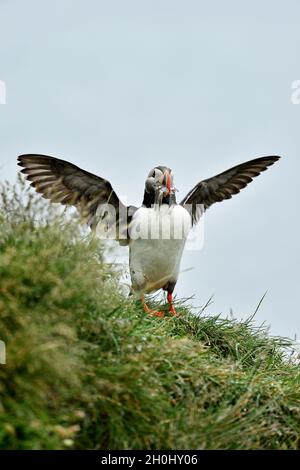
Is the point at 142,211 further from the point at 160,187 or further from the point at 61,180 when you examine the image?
the point at 61,180

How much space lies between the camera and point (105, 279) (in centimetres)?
524

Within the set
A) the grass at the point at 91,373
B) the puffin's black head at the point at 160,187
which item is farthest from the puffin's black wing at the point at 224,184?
the grass at the point at 91,373

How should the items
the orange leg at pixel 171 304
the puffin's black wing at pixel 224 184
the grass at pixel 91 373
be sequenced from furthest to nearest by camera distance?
the puffin's black wing at pixel 224 184
the orange leg at pixel 171 304
the grass at pixel 91 373

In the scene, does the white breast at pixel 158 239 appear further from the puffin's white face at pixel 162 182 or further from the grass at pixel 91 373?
the grass at pixel 91 373

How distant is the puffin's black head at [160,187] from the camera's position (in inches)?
317

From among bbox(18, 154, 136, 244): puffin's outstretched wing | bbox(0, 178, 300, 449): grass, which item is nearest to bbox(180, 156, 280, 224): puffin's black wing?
bbox(18, 154, 136, 244): puffin's outstretched wing

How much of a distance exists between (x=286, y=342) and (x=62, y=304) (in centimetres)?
393

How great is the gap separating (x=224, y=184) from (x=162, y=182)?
140 centimetres

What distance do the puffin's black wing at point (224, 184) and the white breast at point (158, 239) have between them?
96 cm

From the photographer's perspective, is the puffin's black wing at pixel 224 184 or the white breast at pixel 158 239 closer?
the white breast at pixel 158 239

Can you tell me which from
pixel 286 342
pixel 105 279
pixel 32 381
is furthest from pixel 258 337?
pixel 32 381

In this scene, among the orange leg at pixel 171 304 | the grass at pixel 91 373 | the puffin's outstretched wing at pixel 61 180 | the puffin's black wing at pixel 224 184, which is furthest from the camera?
the puffin's black wing at pixel 224 184

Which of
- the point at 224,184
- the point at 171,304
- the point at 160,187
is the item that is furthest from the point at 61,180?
the point at 224,184
